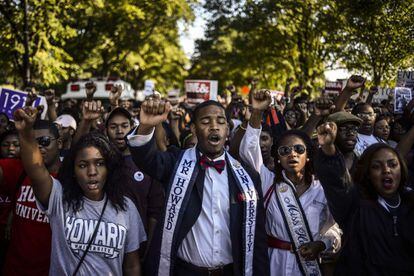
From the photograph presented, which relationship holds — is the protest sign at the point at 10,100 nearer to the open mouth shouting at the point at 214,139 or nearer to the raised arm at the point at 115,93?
the raised arm at the point at 115,93

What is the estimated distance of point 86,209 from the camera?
3.23 meters

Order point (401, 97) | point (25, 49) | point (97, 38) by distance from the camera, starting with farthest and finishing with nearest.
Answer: point (97, 38), point (25, 49), point (401, 97)

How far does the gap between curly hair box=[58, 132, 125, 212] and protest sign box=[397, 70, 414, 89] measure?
573 centimetres

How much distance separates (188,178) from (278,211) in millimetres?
823

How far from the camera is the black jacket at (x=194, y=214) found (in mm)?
3178

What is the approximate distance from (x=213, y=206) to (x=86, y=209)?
865 millimetres

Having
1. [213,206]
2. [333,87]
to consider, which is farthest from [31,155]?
[333,87]

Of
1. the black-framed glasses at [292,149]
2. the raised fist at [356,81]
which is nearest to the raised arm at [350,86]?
the raised fist at [356,81]

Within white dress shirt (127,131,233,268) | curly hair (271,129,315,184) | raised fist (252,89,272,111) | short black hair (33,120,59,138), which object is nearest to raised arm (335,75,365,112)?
curly hair (271,129,315,184)

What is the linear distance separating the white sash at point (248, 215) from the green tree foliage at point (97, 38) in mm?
10719

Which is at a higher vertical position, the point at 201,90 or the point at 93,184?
the point at 201,90

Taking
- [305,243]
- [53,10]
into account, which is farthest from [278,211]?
[53,10]

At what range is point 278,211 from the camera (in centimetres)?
364

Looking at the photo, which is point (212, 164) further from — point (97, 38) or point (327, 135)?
point (97, 38)
